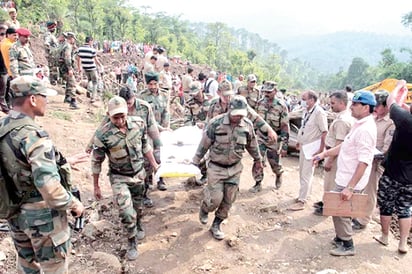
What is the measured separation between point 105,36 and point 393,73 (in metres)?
35.0

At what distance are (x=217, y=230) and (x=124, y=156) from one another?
5.40 feet

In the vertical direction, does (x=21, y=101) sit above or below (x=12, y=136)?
above

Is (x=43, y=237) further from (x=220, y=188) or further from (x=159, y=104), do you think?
(x=159, y=104)

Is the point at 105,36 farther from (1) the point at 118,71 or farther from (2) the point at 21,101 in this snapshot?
(2) the point at 21,101

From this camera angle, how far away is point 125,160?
4371 millimetres

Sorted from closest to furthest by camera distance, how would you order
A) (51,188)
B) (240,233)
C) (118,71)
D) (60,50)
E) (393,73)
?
1. (51,188)
2. (240,233)
3. (60,50)
4. (118,71)
5. (393,73)

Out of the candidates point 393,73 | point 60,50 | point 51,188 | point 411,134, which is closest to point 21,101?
point 51,188

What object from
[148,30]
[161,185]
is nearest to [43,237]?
[161,185]

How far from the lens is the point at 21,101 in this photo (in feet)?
9.62

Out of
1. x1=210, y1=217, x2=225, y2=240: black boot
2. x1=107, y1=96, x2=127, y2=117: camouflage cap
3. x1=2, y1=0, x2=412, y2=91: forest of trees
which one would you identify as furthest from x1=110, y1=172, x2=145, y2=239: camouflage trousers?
x1=2, y1=0, x2=412, y2=91: forest of trees

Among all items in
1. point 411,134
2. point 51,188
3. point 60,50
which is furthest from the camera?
point 60,50

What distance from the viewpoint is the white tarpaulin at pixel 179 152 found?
4.83m

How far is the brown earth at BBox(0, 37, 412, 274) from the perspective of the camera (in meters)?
4.37

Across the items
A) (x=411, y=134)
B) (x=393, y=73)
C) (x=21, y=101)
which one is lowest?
(x=393, y=73)
